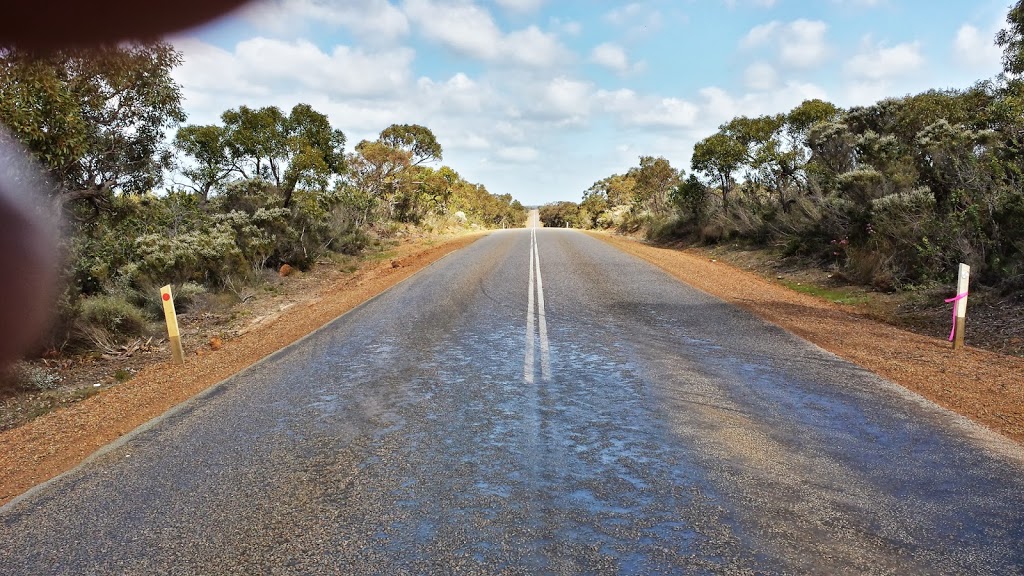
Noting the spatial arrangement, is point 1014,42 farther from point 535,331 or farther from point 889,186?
point 535,331

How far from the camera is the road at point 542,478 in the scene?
306cm

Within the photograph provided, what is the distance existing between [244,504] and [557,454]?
1993 mm

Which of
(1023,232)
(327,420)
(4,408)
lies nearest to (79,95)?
(4,408)

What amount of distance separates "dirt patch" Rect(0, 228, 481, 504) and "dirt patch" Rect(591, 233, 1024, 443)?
706cm

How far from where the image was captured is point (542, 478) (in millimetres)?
3936

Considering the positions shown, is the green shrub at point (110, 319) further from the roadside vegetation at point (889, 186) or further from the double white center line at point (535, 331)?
the roadside vegetation at point (889, 186)

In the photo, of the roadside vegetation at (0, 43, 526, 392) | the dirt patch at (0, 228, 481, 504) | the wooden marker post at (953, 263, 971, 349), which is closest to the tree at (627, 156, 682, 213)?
the roadside vegetation at (0, 43, 526, 392)

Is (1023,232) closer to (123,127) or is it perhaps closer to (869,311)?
(869,311)

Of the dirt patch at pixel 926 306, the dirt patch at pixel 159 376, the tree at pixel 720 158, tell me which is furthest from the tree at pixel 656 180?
the dirt patch at pixel 159 376

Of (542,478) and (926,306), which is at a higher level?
(542,478)

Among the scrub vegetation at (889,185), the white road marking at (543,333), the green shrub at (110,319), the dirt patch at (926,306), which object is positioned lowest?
the dirt patch at (926,306)

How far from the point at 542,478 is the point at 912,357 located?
5.41 metres

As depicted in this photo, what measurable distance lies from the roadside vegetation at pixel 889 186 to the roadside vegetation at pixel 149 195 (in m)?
11.7

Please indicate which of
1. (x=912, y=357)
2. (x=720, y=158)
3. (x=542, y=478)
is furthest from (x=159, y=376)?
(x=720, y=158)
